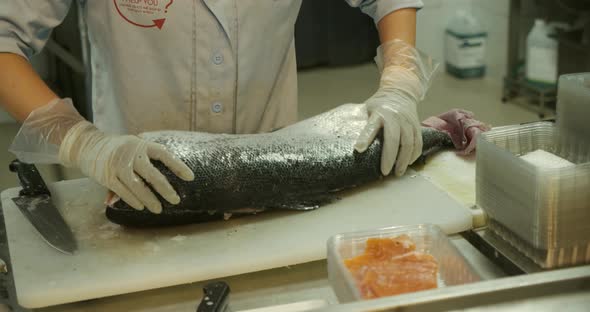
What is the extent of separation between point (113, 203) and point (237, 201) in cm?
28

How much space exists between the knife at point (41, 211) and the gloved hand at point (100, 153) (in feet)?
0.25

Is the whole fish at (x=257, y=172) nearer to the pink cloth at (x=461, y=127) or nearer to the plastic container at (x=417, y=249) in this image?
the pink cloth at (x=461, y=127)

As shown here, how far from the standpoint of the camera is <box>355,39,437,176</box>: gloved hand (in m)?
1.71

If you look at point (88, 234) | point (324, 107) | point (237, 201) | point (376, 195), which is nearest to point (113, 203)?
point (88, 234)

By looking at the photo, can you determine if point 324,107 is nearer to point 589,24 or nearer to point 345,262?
point 589,24

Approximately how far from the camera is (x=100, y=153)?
152 cm

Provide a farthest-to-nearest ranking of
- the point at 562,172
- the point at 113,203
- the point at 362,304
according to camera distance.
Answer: the point at 113,203, the point at 562,172, the point at 362,304

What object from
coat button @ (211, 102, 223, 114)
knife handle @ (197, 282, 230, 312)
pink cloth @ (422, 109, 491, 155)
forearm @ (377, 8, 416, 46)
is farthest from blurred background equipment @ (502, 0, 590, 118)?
knife handle @ (197, 282, 230, 312)

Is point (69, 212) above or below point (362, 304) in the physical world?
below

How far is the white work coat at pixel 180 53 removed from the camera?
1833 mm

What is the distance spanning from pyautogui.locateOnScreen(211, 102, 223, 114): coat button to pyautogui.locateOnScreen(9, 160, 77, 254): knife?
1.72 ft

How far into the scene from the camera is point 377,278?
102 cm

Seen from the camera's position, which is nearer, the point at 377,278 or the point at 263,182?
the point at 377,278

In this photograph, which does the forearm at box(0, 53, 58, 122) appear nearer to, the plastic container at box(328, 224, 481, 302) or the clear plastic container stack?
the plastic container at box(328, 224, 481, 302)
